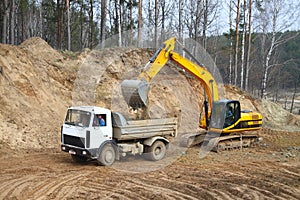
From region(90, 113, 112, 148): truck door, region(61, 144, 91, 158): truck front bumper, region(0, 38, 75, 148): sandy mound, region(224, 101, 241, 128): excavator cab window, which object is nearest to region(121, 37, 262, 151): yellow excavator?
region(224, 101, 241, 128): excavator cab window

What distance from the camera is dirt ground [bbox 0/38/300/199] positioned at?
8828 millimetres

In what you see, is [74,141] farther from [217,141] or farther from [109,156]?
[217,141]

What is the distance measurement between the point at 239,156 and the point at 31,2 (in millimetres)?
37449

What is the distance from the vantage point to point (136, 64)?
2123 centimetres

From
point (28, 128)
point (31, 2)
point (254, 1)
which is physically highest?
point (31, 2)

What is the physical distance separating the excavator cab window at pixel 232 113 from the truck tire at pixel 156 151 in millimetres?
3213

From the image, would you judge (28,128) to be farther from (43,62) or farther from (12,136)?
(43,62)

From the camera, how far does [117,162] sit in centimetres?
1156

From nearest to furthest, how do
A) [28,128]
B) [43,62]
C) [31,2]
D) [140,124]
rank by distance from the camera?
[140,124], [28,128], [43,62], [31,2]

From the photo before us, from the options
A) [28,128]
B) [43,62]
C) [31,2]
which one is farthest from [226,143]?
[31,2]

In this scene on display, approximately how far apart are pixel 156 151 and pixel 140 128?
1.26m

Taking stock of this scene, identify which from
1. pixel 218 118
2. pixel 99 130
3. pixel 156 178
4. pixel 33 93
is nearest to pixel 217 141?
pixel 218 118

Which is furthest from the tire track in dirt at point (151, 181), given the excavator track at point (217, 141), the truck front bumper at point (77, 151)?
the excavator track at point (217, 141)

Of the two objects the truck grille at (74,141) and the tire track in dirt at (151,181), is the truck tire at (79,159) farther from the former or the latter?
the truck grille at (74,141)
